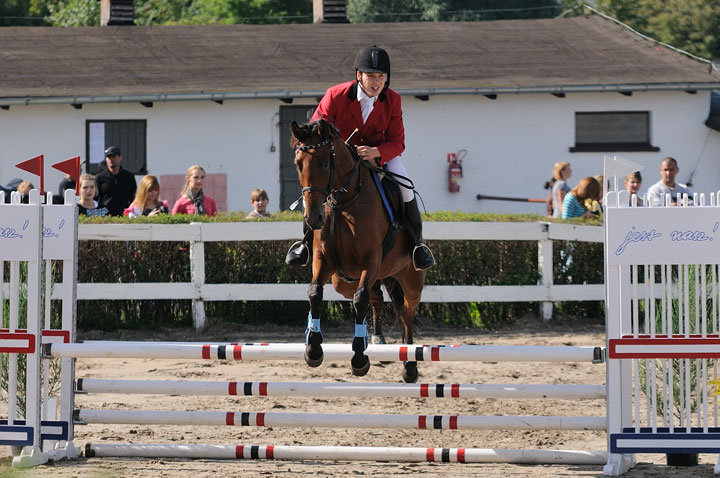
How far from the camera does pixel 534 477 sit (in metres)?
6.28

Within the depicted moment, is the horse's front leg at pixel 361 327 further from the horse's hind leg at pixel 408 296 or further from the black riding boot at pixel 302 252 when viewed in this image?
the horse's hind leg at pixel 408 296

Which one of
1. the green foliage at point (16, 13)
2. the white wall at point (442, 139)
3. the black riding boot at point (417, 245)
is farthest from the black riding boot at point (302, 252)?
the green foliage at point (16, 13)

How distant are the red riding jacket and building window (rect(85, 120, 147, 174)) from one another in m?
12.0

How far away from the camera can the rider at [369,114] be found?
7.20 metres

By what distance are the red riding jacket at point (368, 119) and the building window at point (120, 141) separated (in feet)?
39.4

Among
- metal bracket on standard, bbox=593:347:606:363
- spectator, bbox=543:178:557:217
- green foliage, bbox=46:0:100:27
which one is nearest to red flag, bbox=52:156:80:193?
metal bracket on standard, bbox=593:347:606:363

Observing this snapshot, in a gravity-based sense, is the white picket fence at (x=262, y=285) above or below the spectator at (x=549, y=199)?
below

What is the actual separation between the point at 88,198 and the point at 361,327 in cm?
700

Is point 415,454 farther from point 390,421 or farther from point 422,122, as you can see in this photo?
point 422,122

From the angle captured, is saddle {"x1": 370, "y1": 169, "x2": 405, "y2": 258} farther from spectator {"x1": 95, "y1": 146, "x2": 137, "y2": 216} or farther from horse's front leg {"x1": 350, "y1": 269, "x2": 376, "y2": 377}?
spectator {"x1": 95, "y1": 146, "x2": 137, "y2": 216}

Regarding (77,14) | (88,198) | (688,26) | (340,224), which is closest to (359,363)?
(340,224)

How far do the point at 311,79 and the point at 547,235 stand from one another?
764 cm

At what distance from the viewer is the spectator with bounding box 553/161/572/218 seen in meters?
14.3

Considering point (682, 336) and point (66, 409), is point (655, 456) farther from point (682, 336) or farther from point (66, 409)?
point (66, 409)
